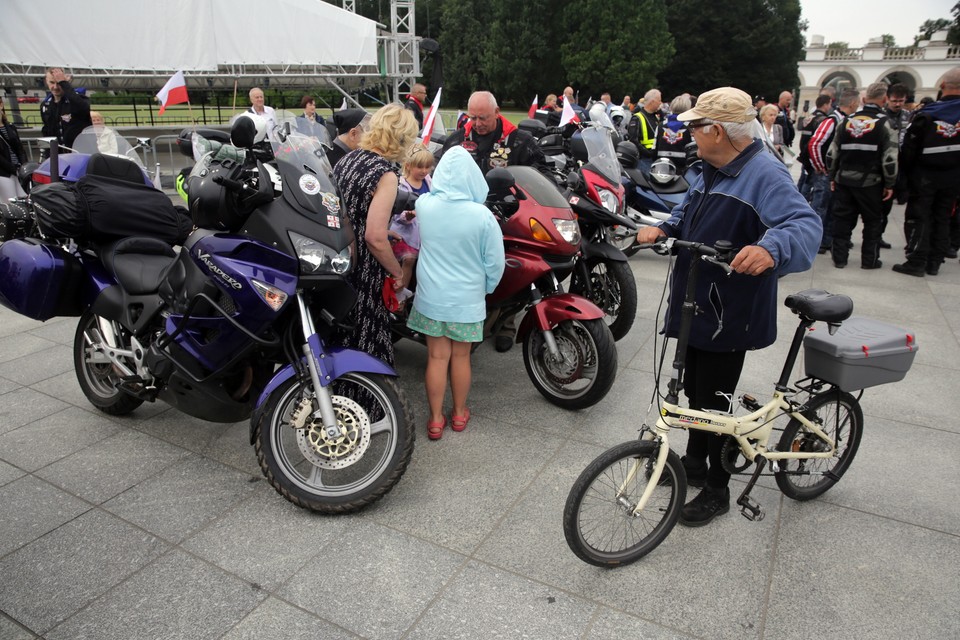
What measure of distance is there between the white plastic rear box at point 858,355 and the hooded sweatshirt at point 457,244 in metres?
1.54

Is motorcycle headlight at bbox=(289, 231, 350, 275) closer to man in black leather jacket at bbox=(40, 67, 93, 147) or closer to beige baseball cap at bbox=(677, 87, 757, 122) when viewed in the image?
beige baseball cap at bbox=(677, 87, 757, 122)

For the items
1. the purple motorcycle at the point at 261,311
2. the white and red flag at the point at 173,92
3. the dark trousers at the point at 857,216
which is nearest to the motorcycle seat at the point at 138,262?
the purple motorcycle at the point at 261,311

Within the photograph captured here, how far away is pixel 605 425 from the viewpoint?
13.0 ft

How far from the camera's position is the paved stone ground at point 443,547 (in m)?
2.44


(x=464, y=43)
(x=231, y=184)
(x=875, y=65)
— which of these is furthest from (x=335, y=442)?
(x=875, y=65)

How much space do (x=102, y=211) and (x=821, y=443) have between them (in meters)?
3.66

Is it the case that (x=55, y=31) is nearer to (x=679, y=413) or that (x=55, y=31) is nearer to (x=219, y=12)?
(x=219, y=12)

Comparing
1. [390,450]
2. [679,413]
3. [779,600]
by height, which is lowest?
[779,600]

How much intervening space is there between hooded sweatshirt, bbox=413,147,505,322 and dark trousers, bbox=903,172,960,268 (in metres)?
5.93

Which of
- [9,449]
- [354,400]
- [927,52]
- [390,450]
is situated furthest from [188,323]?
[927,52]

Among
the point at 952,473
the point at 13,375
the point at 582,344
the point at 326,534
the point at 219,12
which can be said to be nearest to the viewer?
the point at 326,534

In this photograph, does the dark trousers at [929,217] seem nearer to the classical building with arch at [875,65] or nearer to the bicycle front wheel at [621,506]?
the bicycle front wheel at [621,506]

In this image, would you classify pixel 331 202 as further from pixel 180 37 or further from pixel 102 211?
pixel 180 37

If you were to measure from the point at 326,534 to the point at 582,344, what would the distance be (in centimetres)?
180
